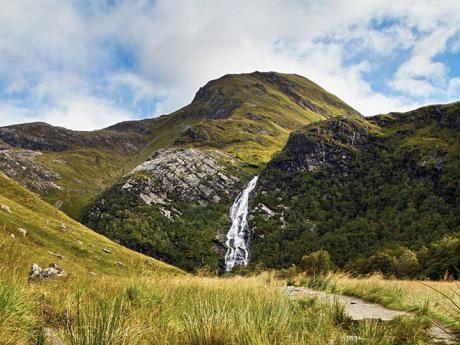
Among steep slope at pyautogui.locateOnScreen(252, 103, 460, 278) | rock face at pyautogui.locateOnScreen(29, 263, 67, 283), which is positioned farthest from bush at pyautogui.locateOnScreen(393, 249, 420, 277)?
steep slope at pyautogui.locateOnScreen(252, 103, 460, 278)

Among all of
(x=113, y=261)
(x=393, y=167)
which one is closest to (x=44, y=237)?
(x=113, y=261)

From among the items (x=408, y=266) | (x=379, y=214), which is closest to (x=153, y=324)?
(x=408, y=266)

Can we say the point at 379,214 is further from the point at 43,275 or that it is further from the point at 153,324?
the point at 153,324

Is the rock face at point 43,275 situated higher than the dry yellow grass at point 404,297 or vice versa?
the dry yellow grass at point 404,297

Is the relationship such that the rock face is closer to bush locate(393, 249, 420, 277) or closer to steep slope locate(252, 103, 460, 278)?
bush locate(393, 249, 420, 277)

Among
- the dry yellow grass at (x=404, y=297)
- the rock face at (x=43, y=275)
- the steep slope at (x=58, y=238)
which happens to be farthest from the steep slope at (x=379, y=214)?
the rock face at (x=43, y=275)

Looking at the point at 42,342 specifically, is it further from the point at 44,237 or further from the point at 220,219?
the point at 220,219

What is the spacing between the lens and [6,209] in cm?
5500

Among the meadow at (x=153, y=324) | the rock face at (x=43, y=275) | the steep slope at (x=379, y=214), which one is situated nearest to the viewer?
the meadow at (x=153, y=324)

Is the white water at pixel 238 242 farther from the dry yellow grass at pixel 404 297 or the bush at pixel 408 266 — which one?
the dry yellow grass at pixel 404 297

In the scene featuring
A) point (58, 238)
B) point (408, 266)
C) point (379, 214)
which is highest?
point (379, 214)

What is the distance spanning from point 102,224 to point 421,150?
156854 mm

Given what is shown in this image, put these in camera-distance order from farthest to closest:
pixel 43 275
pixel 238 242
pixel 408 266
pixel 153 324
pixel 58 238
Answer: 1. pixel 238 242
2. pixel 408 266
3. pixel 58 238
4. pixel 43 275
5. pixel 153 324

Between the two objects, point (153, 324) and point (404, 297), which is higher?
point (404, 297)
